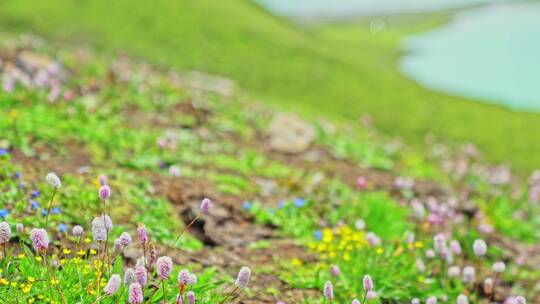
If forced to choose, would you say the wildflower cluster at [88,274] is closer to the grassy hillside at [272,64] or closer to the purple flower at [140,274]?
the purple flower at [140,274]

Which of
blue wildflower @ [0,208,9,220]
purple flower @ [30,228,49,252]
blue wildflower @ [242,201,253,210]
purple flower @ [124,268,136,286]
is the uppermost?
purple flower @ [30,228,49,252]

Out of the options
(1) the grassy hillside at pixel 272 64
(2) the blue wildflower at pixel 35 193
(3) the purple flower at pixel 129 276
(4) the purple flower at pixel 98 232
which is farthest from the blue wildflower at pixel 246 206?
(1) the grassy hillside at pixel 272 64

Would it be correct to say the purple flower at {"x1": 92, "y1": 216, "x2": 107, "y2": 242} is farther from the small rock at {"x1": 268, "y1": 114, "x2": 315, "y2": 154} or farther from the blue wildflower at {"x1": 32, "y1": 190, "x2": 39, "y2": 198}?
the small rock at {"x1": 268, "y1": 114, "x2": 315, "y2": 154}

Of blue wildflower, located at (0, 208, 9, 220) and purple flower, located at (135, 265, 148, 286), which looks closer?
purple flower, located at (135, 265, 148, 286)

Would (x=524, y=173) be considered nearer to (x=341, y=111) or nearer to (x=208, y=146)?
(x=341, y=111)

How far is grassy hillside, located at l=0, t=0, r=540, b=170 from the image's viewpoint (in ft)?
68.3

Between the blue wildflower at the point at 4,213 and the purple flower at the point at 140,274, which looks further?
the blue wildflower at the point at 4,213

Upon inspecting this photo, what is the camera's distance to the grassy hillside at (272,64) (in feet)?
68.3

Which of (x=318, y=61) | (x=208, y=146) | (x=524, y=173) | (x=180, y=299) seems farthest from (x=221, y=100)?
(x=318, y=61)

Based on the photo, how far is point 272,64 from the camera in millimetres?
26844

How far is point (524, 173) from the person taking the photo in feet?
56.7

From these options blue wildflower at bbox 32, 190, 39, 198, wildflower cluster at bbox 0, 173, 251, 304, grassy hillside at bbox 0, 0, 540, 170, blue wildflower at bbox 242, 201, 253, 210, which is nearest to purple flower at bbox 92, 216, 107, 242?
wildflower cluster at bbox 0, 173, 251, 304

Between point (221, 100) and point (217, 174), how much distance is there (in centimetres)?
675

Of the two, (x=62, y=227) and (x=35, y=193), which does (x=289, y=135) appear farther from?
(x=62, y=227)
